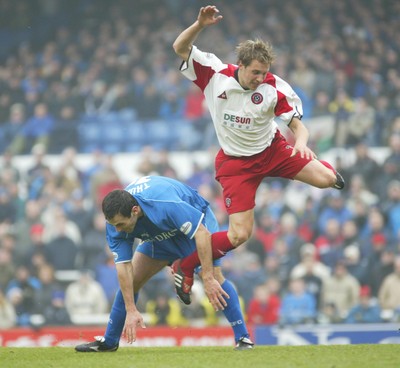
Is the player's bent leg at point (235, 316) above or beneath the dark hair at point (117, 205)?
beneath

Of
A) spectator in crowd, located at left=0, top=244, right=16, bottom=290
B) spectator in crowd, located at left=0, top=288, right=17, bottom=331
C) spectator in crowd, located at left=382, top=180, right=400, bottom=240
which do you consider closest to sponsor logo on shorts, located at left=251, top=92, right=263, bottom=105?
spectator in crowd, located at left=382, top=180, right=400, bottom=240

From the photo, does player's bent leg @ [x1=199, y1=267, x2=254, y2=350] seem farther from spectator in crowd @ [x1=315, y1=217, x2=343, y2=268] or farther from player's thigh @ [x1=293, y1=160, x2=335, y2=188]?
spectator in crowd @ [x1=315, y1=217, x2=343, y2=268]

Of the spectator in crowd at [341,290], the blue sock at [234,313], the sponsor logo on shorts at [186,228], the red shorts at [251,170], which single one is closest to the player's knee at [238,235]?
the red shorts at [251,170]

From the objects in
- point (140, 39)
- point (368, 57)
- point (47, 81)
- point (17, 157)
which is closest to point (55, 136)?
point (17, 157)

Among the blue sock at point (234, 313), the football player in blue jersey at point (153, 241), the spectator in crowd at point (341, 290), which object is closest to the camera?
the football player in blue jersey at point (153, 241)

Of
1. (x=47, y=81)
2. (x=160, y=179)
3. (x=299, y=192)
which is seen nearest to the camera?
(x=160, y=179)

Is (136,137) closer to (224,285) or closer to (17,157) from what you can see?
(17,157)

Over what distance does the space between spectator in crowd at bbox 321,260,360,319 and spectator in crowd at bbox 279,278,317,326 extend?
0.72 ft

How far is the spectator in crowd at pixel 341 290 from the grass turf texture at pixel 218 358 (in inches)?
182

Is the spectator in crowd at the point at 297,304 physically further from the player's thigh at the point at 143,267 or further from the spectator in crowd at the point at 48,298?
the player's thigh at the point at 143,267

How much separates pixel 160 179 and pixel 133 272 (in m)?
0.91

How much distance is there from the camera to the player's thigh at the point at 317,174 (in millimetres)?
8133

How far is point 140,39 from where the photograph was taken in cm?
1970

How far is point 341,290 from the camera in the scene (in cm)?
1286
